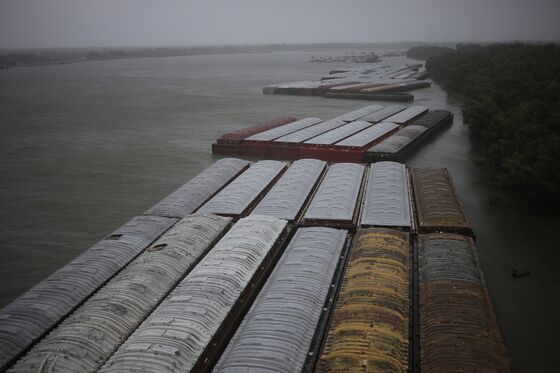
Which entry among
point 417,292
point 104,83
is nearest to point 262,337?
point 417,292

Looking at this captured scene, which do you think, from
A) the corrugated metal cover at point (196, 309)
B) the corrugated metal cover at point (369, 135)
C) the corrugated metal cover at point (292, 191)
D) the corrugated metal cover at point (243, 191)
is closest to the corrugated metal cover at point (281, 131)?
the corrugated metal cover at point (369, 135)

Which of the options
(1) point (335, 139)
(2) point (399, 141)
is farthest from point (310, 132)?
(2) point (399, 141)

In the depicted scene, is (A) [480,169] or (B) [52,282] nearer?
(B) [52,282]

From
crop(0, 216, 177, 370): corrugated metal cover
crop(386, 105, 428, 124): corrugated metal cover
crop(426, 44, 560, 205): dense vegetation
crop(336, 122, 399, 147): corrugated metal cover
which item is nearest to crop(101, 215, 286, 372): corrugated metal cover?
crop(0, 216, 177, 370): corrugated metal cover

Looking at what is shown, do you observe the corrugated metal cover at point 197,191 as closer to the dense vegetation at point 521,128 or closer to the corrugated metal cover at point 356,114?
the dense vegetation at point 521,128

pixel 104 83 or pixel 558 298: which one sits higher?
pixel 104 83

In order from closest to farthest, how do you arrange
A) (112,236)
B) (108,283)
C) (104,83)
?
(108,283) → (112,236) → (104,83)

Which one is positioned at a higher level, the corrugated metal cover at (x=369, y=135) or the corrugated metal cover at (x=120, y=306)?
the corrugated metal cover at (x=369, y=135)

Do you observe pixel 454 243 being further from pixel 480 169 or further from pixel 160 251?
pixel 480 169
